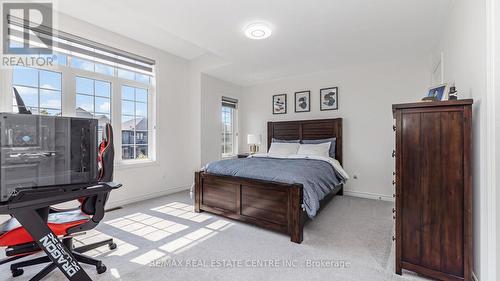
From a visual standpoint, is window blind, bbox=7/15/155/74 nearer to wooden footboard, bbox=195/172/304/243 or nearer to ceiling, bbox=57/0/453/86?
ceiling, bbox=57/0/453/86

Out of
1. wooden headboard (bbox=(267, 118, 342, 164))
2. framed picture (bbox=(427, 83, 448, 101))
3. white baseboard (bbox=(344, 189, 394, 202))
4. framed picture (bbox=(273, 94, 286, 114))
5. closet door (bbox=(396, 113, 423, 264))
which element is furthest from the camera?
framed picture (bbox=(273, 94, 286, 114))

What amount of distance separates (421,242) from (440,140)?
2.58 ft

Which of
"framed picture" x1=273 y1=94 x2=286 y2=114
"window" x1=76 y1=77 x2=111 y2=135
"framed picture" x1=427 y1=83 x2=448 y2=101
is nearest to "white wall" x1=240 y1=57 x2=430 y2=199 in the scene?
"framed picture" x1=273 y1=94 x2=286 y2=114

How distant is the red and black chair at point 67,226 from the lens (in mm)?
1451

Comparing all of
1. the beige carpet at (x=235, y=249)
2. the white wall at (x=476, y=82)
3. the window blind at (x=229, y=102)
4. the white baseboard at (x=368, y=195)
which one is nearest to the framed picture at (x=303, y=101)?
the window blind at (x=229, y=102)

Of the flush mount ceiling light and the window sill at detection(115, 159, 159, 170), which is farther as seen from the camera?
the window sill at detection(115, 159, 159, 170)

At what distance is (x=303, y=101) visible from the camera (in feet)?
15.6

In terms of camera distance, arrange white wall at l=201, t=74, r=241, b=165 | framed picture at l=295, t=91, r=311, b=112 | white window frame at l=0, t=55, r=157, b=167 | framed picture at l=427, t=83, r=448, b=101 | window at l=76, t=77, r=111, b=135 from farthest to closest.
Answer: framed picture at l=295, t=91, r=311, b=112, white wall at l=201, t=74, r=241, b=165, window at l=76, t=77, r=111, b=135, white window frame at l=0, t=55, r=157, b=167, framed picture at l=427, t=83, r=448, b=101

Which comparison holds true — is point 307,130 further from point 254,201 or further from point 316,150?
point 254,201

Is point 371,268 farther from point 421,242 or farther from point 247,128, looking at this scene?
point 247,128

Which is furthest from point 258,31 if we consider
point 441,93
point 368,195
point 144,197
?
point 368,195

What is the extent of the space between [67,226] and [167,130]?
2.77 m

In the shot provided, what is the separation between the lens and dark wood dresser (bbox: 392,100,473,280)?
1.49 metres

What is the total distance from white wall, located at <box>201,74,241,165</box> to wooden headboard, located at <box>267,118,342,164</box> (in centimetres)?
122
